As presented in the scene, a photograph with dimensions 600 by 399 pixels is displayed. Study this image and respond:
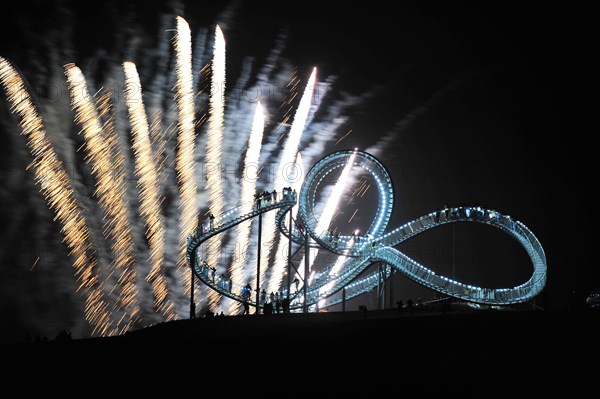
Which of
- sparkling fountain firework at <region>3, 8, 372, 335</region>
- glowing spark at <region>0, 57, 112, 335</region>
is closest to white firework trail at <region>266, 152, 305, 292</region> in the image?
sparkling fountain firework at <region>3, 8, 372, 335</region>

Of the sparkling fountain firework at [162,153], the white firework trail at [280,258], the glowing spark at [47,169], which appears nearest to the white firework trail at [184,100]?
the sparkling fountain firework at [162,153]

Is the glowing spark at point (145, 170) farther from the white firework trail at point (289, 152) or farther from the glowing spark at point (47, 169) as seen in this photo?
the white firework trail at point (289, 152)

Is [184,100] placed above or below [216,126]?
above

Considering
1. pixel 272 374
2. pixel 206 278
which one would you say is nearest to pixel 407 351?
pixel 272 374

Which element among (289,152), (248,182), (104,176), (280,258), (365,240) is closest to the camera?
(365,240)

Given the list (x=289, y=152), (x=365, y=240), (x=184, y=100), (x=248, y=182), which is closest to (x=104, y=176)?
(x=184, y=100)

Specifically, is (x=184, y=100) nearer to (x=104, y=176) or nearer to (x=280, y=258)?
(x=104, y=176)
